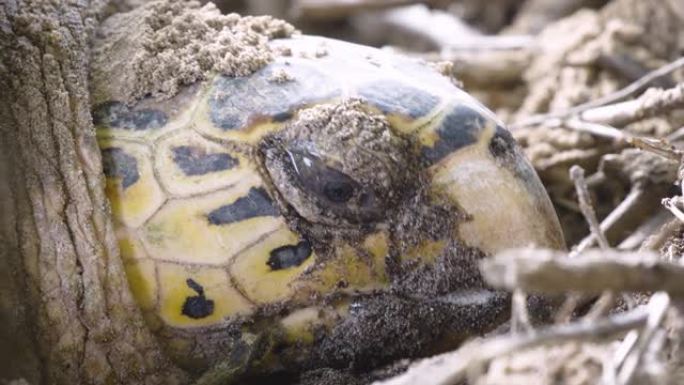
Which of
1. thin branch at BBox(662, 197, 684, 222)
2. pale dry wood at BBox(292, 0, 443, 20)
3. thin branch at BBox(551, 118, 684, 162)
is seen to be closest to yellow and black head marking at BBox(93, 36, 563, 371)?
thin branch at BBox(662, 197, 684, 222)

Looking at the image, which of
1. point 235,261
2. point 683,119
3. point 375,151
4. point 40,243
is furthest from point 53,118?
point 683,119

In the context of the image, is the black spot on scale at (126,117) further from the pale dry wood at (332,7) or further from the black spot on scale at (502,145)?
the pale dry wood at (332,7)

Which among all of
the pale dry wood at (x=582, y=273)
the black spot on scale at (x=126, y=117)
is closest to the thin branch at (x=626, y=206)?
the pale dry wood at (x=582, y=273)

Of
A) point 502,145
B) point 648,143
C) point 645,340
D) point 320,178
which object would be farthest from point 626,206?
point 645,340

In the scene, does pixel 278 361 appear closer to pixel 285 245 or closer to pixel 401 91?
pixel 285 245

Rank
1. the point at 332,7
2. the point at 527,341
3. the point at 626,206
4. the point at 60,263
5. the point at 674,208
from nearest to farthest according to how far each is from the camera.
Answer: the point at 527,341, the point at 60,263, the point at 674,208, the point at 626,206, the point at 332,7

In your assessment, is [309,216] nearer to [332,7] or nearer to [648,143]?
[648,143]

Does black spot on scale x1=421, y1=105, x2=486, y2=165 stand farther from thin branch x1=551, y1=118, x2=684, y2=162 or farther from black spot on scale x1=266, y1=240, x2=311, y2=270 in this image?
thin branch x1=551, y1=118, x2=684, y2=162
